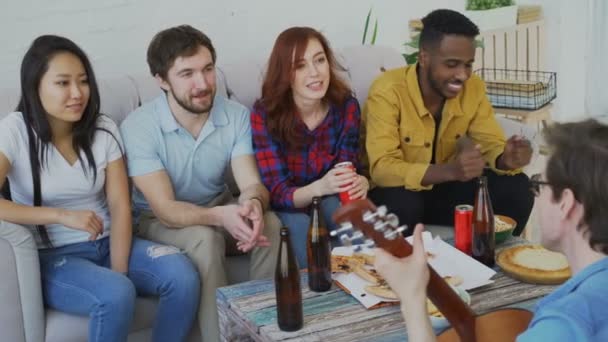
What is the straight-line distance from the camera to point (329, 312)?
74.0 inches

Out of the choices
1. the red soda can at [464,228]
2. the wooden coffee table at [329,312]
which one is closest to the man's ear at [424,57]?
the red soda can at [464,228]

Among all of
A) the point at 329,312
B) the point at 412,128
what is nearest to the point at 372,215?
the point at 329,312

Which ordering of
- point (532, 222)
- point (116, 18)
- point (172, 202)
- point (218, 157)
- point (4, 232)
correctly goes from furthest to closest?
1. point (532, 222)
2. point (116, 18)
3. point (218, 157)
4. point (172, 202)
5. point (4, 232)

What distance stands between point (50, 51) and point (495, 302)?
1.42 m

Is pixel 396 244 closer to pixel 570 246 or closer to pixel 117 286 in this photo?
pixel 570 246

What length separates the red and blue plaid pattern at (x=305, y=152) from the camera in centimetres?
266

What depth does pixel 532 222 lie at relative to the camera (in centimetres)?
371

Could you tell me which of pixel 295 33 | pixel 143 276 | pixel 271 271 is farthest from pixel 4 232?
pixel 295 33

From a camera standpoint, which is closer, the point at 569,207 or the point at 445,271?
the point at 569,207

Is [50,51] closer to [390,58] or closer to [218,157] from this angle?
[218,157]

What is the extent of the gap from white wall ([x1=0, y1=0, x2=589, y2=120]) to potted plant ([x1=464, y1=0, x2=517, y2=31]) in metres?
0.13

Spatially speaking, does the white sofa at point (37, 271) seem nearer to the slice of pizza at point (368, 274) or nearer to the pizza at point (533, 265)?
the slice of pizza at point (368, 274)

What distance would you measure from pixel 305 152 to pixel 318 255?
77 centimetres

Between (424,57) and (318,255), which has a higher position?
(424,57)
